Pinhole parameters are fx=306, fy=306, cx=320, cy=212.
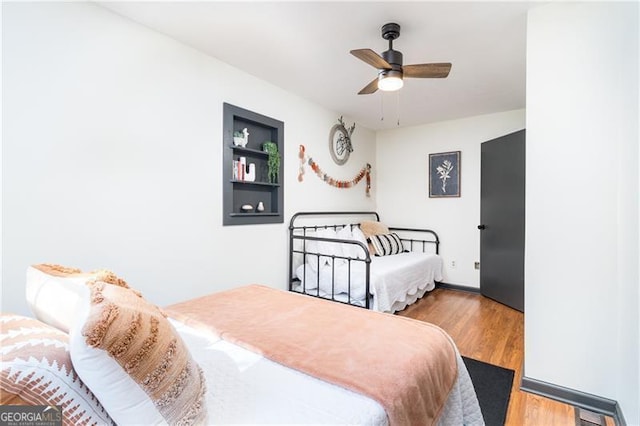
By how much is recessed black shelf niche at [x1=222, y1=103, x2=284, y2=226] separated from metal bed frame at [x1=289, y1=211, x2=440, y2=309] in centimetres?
32

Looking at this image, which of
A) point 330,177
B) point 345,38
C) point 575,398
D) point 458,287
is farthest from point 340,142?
point 575,398

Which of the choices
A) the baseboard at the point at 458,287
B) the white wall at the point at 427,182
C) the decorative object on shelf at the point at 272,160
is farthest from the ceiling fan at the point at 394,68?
the baseboard at the point at 458,287

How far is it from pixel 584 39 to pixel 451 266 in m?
3.05

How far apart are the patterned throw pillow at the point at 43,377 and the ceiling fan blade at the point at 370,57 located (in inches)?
73.6

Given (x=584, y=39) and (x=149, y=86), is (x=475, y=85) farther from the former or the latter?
(x=149, y=86)

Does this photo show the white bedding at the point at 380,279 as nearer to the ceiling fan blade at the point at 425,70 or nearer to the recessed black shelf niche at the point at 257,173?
the recessed black shelf niche at the point at 257,173

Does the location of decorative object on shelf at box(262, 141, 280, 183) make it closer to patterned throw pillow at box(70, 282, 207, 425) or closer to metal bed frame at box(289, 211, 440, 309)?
metal bed frame at box(289, 211, 440, 309)

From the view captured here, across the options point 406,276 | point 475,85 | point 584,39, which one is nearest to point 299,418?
point 584,39

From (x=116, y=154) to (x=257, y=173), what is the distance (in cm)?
128

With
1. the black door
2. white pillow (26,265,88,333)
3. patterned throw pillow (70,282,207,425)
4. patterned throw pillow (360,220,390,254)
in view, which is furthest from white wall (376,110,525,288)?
white pillow (26,265,88,333)

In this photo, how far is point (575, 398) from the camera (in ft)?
5.78

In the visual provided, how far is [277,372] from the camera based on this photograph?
3.54ft

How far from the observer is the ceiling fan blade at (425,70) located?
205 centimetres

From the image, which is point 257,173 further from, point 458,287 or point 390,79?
point 458,287
